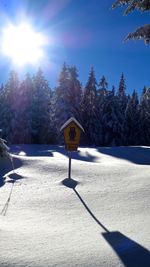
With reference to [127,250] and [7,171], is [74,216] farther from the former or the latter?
[7,171]

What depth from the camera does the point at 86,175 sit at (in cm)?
1463

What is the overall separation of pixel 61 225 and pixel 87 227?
22.3 inches

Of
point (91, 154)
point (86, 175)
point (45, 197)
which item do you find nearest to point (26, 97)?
point (91, 154)

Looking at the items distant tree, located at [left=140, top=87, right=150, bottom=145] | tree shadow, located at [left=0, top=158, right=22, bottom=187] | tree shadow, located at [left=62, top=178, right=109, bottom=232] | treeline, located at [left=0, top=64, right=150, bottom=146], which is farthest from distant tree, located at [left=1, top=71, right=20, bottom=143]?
tree shadow, located at [left=62, top=178, right=109, bottom=232]

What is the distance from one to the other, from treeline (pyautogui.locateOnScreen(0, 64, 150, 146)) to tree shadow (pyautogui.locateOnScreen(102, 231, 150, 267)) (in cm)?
4166

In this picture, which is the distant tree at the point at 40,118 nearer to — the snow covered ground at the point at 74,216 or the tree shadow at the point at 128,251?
the snow covered ground at the point at 74,216

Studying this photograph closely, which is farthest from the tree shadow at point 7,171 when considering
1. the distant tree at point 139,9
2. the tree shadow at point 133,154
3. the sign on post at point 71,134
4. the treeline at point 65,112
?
the treeline at point 65,112

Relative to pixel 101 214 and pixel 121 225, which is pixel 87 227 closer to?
pixel 121 225

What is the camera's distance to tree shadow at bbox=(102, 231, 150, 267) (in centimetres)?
515

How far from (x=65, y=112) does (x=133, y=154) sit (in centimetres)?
2542

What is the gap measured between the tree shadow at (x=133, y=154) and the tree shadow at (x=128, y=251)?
663 inches

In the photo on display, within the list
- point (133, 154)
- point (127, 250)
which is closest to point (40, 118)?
point (133, 154)

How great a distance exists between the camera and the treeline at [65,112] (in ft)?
165

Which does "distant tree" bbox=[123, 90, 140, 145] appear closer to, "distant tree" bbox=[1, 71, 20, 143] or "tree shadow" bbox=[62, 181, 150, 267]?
"distant tree" bbox=[1, 71, 20, 143]
